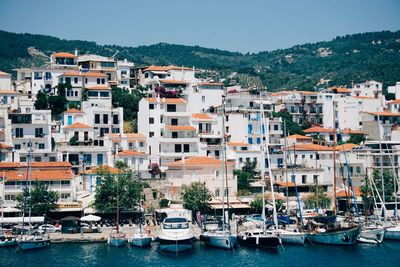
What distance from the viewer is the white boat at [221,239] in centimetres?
6356

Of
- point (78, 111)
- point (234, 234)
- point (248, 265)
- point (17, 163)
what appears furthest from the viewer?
point (78, 111)

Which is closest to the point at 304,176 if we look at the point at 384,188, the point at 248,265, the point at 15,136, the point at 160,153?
the point at 384,188

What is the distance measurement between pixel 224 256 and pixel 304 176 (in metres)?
26.7

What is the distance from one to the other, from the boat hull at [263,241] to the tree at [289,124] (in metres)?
38.6

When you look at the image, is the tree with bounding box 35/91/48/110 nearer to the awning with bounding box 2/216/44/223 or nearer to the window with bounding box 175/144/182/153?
the window with bounding box 175/144/182/153

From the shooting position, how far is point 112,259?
5888 centimetres

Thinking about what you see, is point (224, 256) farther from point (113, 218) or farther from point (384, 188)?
point (384, 188)

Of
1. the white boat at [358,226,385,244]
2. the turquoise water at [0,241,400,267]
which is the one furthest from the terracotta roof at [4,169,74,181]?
the white boat at [358,226,385,244]

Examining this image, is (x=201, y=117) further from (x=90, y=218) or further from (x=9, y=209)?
Result: (x=9, y=209)

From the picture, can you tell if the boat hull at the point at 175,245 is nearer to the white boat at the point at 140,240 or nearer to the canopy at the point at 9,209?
the white boat at the point at 140,240

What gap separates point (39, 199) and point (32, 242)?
7.89 m

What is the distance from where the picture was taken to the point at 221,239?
6366 centimetres

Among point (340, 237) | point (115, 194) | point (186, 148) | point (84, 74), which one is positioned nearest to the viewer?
point (340, 237)

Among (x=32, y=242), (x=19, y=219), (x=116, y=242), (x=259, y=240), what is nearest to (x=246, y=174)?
(x=259, y=240)
